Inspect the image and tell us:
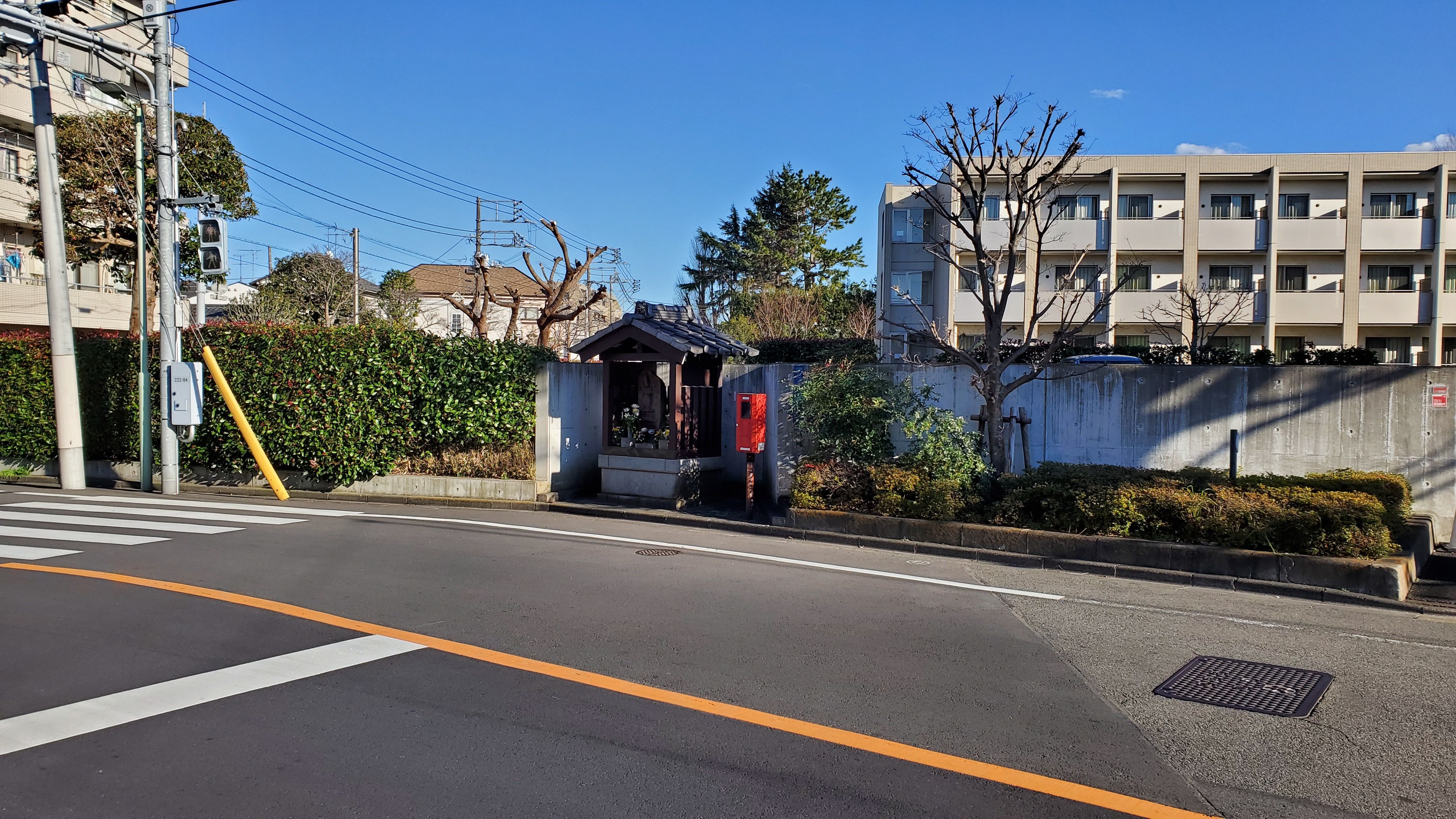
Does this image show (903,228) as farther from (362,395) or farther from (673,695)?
(673,695)

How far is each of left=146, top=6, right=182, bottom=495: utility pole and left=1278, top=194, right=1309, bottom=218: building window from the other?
34966mm

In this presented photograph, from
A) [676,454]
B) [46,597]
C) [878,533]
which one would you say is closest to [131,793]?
[46,597]

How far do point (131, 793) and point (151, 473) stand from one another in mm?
13949

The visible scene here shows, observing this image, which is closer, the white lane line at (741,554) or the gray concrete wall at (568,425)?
the white lane line at (741,554)

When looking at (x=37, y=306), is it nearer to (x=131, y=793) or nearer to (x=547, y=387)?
(x=547, y=387)

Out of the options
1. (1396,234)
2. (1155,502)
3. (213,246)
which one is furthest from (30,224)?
(1396,234)

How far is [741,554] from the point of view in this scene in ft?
32.6

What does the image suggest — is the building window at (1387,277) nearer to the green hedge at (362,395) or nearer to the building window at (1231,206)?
the building window at (1231,206)

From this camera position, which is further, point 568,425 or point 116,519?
point 568,425

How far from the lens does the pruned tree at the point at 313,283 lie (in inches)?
1312

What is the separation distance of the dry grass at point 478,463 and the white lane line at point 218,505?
176 cm

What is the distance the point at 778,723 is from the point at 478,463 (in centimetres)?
1086

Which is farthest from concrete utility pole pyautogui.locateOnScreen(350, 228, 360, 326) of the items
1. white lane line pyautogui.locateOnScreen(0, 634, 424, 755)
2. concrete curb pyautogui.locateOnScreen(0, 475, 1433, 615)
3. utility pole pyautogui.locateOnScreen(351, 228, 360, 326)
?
white lane line pyautogui.locateOnScreen(0, 634, 424, 755)

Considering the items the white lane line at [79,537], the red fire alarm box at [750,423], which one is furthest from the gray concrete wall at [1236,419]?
the white lane line at [79,537]
